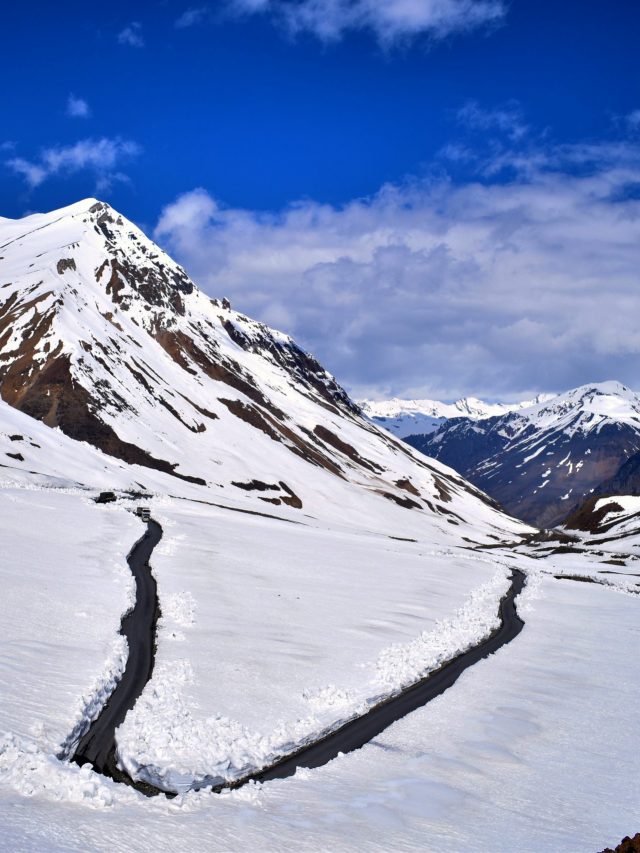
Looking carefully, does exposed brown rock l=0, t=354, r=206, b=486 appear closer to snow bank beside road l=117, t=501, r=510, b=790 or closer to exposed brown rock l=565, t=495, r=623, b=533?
exposed brown rock l=565, t=495, r=623, b=533

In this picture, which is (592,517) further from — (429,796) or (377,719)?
(429,796)

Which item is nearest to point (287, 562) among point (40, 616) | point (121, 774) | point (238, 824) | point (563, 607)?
point (563, 607)

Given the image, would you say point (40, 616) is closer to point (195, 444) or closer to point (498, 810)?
point (498, 810)

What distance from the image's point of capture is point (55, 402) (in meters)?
160

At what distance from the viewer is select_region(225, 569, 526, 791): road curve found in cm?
2056

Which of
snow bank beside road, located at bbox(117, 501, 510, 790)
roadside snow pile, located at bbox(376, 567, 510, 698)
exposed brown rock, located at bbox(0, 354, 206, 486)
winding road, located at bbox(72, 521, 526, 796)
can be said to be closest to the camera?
winding road, located at bbox(72, 521, 526, 796)

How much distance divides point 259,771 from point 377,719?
244 inches

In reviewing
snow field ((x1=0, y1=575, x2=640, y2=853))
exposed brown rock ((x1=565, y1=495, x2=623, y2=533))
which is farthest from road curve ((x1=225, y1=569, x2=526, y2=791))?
exposed brown rock ((x1=565, y1=495, x2=623, y2=533))

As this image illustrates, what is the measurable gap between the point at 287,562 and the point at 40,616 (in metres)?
29.7

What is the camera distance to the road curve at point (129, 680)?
19.5 meters

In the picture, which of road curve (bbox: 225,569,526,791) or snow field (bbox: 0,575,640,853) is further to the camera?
road curve (bbox: 225,569,526,791)

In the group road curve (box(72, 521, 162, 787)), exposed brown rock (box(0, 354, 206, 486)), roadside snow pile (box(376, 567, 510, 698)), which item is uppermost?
exposed brown rock (box(0, 354, 206, 486))

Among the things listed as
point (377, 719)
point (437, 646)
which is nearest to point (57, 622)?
point (377, 719)

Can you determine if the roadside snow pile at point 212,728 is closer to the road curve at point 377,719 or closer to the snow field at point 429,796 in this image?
the road curve at point 377,719
